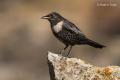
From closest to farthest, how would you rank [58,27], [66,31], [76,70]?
1. [76,70]
2. [58,27]
3. [66,31]

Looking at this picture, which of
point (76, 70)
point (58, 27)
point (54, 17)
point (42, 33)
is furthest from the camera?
point (42, 33)

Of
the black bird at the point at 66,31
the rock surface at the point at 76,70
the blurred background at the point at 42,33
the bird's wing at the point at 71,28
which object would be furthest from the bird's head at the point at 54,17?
the blurred background at the point at 42,33

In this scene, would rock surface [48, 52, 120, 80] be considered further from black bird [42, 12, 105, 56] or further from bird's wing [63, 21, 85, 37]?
bird's wing [63, 21, 85, 37]

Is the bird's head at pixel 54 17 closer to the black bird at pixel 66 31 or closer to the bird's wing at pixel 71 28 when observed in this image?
the black bird at pixel 66 31

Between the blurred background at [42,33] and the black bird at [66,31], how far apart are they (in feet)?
31.5

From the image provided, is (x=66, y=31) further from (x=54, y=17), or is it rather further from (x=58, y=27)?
(x=54, y=17)

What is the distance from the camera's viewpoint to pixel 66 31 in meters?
13.7

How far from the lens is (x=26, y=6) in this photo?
94.8 ft

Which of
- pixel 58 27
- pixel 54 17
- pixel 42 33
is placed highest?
pixel 54 17

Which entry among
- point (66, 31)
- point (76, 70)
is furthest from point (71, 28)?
point (76, 70)

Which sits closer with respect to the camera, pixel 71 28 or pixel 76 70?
pixel 76 70

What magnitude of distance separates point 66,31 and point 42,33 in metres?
13.7

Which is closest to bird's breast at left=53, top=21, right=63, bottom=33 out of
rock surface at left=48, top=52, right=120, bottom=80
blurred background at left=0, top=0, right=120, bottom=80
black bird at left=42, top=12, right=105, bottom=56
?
black bird at left=42, top=12, right=105, bottom=56

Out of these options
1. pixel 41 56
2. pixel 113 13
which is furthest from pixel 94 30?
pixel 41 56
